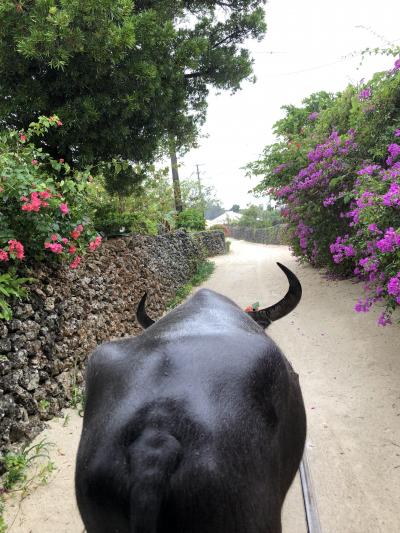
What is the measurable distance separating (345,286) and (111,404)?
25.6 ft

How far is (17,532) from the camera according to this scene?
2625 mm

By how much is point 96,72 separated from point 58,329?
375 cm

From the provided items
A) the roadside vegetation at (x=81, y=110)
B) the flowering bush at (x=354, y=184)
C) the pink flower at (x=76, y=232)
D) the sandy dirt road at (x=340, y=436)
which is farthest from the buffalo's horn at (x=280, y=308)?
the pink flower at (x=76, y=232)

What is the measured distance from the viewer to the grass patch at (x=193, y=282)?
912 cm

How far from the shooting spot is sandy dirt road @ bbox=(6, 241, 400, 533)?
2707 millimetres

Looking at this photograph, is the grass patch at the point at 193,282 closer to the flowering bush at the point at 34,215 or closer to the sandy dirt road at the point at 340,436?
the sandy dirt road at the point at 340,436

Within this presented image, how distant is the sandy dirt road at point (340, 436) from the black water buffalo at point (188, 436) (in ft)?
5.12

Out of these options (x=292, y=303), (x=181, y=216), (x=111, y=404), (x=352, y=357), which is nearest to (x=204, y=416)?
(x=111, y=404)

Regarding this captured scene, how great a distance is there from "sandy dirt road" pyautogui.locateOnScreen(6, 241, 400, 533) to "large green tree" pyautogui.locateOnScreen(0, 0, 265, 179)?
156 inches

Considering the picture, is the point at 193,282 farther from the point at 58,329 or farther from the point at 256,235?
the point at 256,235

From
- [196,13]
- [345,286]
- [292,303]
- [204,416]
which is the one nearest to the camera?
[204,416]

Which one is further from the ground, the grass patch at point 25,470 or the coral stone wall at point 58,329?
the coral stone wall at point 58,329

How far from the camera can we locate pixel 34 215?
3.68 meters

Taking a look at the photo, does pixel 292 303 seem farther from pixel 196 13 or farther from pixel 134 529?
pixel 196 13
